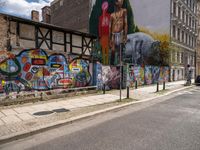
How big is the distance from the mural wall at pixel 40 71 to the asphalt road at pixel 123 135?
16.5ft

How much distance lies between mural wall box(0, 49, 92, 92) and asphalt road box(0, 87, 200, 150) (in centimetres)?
504

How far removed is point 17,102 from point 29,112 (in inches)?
81.5

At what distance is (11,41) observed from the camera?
9711 millimetres

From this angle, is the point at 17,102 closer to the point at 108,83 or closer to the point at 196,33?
the point at 108,83

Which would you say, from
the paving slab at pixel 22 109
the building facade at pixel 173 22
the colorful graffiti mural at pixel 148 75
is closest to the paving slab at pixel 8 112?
the paving slab at pixel 22 109

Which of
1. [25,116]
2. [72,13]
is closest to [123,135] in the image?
[25,116]

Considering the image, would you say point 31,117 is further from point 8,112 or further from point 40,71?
point 40,71

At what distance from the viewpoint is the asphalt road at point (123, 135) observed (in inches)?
171

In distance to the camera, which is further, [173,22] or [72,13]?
[72,13]

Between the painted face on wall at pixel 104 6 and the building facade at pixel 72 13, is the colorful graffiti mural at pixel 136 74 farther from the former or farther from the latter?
the building facade at pixel 72 13

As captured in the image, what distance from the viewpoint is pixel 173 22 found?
27016 mm

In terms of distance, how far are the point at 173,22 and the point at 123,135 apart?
86.7 feet

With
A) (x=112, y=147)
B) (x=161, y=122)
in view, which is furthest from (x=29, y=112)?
(x=161, y=122)

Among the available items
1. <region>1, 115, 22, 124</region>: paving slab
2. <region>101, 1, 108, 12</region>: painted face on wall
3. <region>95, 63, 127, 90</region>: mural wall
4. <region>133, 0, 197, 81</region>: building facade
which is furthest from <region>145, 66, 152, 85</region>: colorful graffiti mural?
<region>1, 115, 22, 124</region>: paving slab
